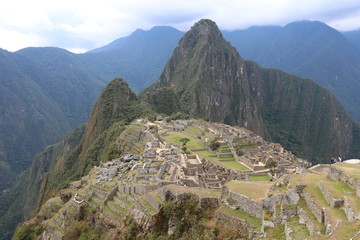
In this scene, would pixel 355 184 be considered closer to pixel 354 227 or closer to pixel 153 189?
pixel 354 227

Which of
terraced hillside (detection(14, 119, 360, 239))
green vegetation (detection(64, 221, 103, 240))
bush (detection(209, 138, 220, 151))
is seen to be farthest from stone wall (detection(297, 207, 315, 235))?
bush (detection(209, 138, 220, 151))

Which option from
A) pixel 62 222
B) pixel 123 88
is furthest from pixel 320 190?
pixel 123 88

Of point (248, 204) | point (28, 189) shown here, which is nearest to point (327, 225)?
point (248, 204)

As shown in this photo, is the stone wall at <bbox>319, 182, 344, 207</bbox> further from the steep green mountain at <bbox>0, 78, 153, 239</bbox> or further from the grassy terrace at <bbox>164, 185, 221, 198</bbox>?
the steep green mountain at <bbox>0, 78, 153, 239</bbox>

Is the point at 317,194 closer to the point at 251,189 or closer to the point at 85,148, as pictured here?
the point at 251,189

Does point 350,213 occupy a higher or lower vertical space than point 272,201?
higher

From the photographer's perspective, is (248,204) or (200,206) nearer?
(248,204)
